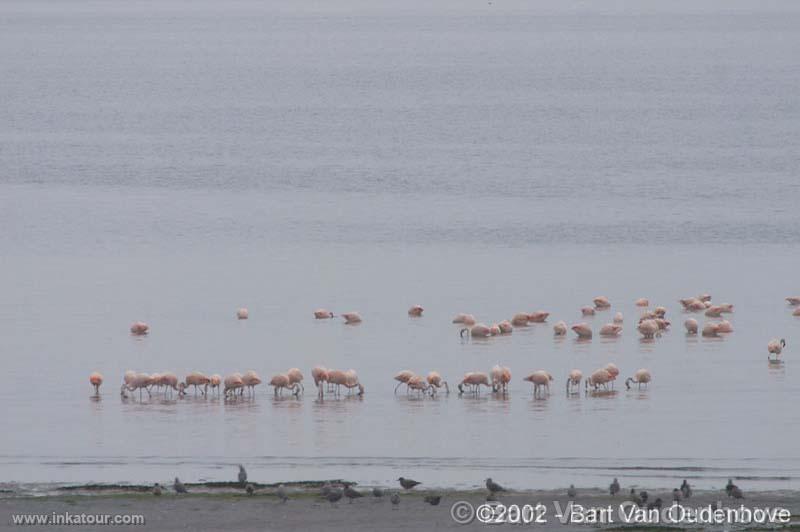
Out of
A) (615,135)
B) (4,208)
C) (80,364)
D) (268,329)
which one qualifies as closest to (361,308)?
(268,329)

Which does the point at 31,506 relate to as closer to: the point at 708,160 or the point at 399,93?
the point at 708,160

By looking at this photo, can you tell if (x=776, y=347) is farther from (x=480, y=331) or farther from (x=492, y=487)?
(x=492, y=487)

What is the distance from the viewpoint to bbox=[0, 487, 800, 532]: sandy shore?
1809 cm

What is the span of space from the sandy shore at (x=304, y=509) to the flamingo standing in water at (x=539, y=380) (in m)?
6.71

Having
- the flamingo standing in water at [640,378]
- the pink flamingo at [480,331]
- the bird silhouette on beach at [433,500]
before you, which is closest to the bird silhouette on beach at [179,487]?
the bird silhouette on beach at [433,500]

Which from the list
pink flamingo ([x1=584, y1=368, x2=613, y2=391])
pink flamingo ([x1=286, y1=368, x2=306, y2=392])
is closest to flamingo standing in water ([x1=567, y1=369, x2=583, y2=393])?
pink flamingo ([x1=584, y1=368, x2=613, y2=391])

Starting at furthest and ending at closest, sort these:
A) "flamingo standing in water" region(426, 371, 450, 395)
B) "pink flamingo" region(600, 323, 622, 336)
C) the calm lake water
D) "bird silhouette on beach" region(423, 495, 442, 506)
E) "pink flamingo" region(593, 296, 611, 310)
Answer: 1. "pink flamingo" region(593, 296, 611, 310)
2. "pink flamingo" region(600, 323, 622, 336)
3. "flamingo standing in water" region(426, 371, 450, 395)
4. the calm lake water
5. "bird silhouette on beach" region(423, 495, 442, 506)

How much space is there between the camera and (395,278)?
131 ft

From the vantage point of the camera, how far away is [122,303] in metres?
36.4

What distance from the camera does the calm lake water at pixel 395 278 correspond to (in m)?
23.2

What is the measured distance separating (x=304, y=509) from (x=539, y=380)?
8.46 meters

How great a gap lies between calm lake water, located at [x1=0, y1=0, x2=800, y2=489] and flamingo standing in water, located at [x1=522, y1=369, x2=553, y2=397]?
0.25 meters

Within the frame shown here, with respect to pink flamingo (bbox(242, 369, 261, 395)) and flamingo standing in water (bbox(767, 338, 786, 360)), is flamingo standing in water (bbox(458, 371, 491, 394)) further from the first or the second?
flamingo standing in water (bbox(767, 338, 786, 360))

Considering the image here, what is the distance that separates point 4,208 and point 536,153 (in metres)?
28.5
